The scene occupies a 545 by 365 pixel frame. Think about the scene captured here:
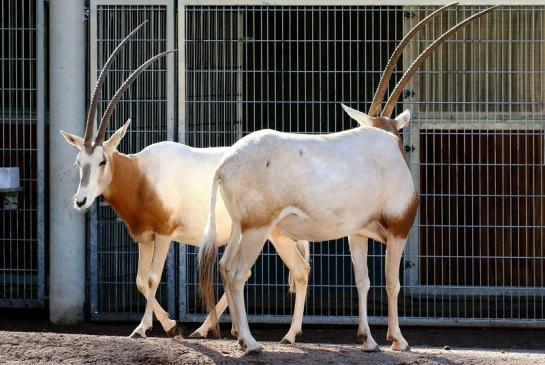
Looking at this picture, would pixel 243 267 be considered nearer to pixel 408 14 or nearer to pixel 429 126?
pixel 429 126

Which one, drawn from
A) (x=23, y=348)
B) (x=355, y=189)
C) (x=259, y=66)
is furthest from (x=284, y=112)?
(x=23, y=348)

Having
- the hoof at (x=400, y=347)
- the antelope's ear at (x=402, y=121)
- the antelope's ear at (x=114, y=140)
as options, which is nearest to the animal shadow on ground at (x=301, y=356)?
the hoof at (x=400, y=347)

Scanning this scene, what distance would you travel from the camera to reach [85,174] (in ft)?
31.8

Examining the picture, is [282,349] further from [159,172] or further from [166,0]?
[166,0]

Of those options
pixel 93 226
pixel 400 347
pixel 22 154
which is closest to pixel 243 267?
pixel 400 347

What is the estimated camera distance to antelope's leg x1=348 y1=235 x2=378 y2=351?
8.62m

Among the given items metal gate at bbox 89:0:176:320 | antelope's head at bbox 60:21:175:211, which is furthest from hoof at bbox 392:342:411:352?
metal gate at bbox 89:0:176:320

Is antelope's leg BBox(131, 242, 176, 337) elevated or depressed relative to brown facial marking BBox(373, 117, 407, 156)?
depressed

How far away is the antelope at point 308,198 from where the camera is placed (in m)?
8.13

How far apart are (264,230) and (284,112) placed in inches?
159

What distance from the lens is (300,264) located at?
32.1 ft

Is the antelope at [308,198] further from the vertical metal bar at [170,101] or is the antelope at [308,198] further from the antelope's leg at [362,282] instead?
the vertical metal bar at [170,101]

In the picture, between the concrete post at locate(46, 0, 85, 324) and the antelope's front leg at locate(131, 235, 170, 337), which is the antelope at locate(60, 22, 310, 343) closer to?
the antelope's front leg at locate(131, 235, 170, 337)

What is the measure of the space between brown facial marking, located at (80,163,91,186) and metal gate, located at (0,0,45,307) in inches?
88.7
